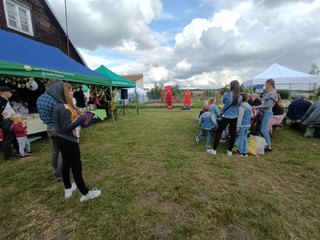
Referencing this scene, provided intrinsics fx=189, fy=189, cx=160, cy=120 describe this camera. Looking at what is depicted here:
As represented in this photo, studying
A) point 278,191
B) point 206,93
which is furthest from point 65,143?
point 206,93

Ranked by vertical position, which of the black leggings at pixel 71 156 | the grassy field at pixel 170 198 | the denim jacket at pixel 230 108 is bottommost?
the grassy field at pixel 170 198

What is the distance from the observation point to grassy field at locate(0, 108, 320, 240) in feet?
7.16

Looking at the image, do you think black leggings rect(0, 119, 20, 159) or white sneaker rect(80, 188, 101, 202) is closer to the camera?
white sneaker rect(80, 188, 101, 202)

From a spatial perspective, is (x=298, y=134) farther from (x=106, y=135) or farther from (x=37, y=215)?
(x=37, y=215)

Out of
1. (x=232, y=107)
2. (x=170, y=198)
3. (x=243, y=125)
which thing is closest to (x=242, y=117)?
(x=243, y=125)

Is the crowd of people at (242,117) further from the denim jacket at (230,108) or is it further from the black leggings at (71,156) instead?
the black leggings at (71,156)

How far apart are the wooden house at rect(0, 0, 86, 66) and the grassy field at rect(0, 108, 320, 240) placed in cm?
715

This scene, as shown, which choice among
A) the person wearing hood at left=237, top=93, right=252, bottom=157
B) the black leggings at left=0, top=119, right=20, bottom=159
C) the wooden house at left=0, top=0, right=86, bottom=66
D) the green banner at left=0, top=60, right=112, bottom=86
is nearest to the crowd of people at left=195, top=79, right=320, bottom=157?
the person wearing hood at left=237, top=93, right=252, bottom=157

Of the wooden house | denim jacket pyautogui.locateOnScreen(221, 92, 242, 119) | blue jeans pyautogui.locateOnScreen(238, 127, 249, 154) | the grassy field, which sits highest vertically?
the wooden house

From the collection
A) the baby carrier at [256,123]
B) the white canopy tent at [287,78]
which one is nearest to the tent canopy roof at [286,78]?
the white canopy tent at [287,78]

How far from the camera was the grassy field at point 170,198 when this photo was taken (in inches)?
86.0

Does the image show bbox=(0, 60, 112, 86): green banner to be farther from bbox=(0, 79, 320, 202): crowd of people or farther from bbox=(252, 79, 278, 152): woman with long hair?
bbox=(252, 79, 278, 152): woman with long hair

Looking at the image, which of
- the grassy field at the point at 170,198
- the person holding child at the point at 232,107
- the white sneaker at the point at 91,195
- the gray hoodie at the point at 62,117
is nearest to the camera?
the grassy field at the point at 170,198

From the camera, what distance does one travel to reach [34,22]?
9359 mm
